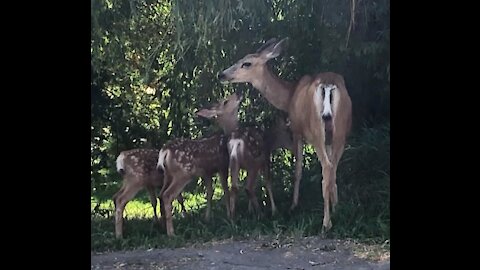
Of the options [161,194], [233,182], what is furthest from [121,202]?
[233,182]

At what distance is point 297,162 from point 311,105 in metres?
0.23

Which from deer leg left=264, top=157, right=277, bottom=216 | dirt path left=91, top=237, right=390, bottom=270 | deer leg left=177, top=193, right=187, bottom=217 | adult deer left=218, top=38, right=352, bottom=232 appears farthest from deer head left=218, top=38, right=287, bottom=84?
dirt path left=91, top=237, right=390, bottom=270

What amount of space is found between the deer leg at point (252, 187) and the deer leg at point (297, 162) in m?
0.14

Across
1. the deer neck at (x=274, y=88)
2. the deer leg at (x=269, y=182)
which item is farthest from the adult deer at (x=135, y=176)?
the deer neck at (x=274, y=88)

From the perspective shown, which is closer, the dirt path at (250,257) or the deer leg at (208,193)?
the dirt path at (250,257)

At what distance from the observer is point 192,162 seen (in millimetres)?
2680

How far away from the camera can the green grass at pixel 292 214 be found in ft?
8.48

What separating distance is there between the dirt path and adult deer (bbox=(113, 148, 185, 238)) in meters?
0.13

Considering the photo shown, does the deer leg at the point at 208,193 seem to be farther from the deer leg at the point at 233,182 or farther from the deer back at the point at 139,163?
the deer back at the point at 139,163

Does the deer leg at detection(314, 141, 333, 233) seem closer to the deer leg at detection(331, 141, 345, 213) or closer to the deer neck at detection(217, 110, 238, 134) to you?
the deer leg at detection(331, 141, 345, 213)

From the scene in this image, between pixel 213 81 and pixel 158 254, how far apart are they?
0.73 meters

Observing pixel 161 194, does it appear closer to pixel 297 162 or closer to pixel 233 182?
pixel 233 182
